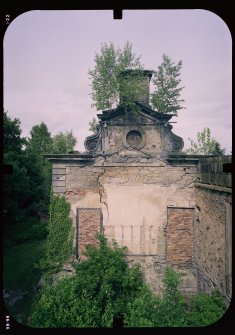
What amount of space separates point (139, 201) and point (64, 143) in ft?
53.2

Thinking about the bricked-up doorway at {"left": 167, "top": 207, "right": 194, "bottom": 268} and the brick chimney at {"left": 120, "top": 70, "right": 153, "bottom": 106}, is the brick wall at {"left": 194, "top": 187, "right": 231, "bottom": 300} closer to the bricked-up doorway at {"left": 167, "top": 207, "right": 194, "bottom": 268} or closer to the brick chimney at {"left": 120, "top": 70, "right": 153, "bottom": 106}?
the bricked-up doorway at {"left": 167, "top": 207, "right": 194, "bottom": 268}

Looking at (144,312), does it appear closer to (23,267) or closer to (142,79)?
(142,79)

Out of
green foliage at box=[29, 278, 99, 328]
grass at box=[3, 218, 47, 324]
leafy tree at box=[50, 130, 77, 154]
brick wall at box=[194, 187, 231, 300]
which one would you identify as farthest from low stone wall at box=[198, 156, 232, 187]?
leafy tree at box=[50, 130, 77, 154]

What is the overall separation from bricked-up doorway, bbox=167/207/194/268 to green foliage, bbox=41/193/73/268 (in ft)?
9.53

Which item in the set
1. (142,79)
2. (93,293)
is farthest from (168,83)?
(93,293)

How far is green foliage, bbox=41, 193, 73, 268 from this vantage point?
8.09 meters

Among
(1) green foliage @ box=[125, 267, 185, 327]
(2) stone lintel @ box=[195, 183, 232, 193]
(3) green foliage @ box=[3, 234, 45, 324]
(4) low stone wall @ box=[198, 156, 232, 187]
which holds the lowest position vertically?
(3) green foliage @ box=[3, 234, 45, 324]

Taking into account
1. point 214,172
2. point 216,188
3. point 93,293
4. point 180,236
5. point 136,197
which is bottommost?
point 93,293

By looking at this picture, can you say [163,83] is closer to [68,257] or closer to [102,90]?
[102,90]

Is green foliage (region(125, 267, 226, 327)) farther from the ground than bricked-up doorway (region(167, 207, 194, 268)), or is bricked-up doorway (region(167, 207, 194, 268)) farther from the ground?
bricked-up doorway (region(167, 207, 194, 268))

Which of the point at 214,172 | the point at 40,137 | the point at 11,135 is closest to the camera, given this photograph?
the point at 214,172

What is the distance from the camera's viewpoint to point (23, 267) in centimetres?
1230

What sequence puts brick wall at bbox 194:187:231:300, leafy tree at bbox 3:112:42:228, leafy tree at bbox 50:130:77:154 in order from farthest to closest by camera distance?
leafy tree at bbox 50:130:77:154
leafy tree at bbox 3:112:42:228
brick wall at bbox 194:187:231:300

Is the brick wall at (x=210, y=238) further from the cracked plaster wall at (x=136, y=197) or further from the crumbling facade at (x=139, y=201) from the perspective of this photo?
the cracked plaster wall at (x=136, y=197)
